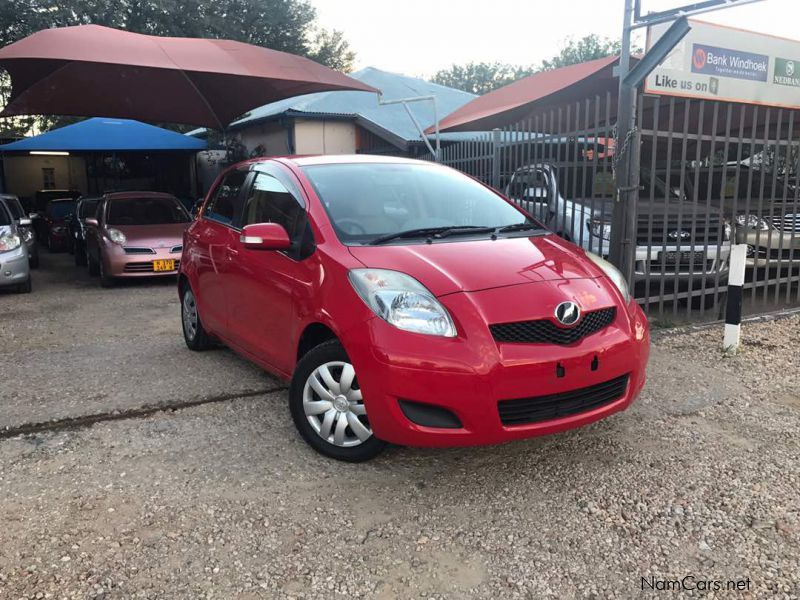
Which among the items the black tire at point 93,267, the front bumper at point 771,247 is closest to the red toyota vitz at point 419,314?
the front bumper at point 771,247

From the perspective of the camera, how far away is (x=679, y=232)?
6.17 m

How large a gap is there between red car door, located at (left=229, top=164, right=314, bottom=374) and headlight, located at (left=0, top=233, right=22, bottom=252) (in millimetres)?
5699

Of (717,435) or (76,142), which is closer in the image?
(717,435)

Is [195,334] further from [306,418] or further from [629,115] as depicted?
[629,115]

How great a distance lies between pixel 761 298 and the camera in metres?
7.75

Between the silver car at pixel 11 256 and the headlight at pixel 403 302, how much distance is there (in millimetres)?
7151

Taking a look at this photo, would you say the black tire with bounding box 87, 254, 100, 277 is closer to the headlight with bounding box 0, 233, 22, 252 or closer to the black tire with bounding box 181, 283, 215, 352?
the headlight with bounding box 0, 233, 22, 252

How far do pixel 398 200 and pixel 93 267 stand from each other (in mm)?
8186

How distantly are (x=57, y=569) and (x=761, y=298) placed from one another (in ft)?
25.5

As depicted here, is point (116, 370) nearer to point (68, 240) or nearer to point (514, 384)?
point (514, 384)

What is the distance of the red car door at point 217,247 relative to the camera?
4.54 m

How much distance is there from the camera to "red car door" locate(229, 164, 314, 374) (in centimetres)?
362

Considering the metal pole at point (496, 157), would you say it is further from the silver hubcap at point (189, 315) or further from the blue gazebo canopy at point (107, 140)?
the blue gazebo canopy at point (107, 140)

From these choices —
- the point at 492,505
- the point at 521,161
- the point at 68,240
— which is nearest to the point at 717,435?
the point at 492,505
